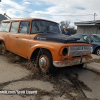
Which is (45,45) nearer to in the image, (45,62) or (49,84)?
(45,62)

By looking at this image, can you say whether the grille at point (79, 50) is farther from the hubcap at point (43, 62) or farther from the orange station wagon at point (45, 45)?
the hubcap at point (43, 62)

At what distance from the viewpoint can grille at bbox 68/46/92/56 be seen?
3.28 m

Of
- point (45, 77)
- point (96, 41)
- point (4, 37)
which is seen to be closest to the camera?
point (45, 77)

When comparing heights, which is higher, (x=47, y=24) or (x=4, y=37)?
(x=47, y=24)

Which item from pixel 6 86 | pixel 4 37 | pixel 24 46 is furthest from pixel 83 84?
pixel 4 37

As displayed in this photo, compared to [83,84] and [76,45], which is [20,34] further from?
[83,84]

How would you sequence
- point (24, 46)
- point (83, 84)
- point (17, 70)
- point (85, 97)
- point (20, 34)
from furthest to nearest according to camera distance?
point (20, 34), point (24, 46), point (17, 70), point (83, 84), point (85, 97)

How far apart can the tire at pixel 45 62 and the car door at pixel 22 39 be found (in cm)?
79

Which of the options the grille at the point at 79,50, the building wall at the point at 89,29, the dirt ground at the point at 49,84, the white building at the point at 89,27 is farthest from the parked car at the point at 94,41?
the building wall at the point at 89,29

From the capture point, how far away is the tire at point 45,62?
3342 millimetres

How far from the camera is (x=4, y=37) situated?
554 cm

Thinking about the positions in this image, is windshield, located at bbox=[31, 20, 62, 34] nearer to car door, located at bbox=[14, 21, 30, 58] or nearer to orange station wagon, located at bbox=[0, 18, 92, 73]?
orange station wagon, located at bbox=[0, 18, 92, 73]

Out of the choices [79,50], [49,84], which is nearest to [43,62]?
[49,84]

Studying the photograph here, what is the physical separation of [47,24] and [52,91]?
2686 millimetres
